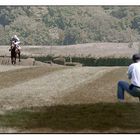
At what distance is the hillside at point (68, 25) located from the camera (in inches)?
706

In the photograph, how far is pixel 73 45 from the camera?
18.3 meters

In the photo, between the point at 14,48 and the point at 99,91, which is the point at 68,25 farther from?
the point at 99,91

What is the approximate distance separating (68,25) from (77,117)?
7.64ft

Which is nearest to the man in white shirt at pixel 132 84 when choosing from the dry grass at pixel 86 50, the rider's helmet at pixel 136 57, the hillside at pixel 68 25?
the rider's helmet at pixel 136 57

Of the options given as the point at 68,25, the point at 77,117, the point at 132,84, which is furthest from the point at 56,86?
→ the point at 132,84

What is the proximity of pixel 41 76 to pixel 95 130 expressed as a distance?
1932 millimetres

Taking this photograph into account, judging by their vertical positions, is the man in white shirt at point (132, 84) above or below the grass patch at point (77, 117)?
above

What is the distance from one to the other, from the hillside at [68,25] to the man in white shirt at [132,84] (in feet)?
3.05

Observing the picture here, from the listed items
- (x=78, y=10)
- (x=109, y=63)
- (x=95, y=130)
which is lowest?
(x=95, y=130)

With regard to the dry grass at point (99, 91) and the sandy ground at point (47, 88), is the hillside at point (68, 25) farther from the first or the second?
the dry grass at point (99, 91)

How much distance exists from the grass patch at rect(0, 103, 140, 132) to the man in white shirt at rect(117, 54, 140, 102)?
296 millimetres

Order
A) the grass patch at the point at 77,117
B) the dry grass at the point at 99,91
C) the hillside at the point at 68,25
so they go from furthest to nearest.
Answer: the hillside at the point at 68,25
the dry grass at the point at 99,91
the grass patch at the point at 77,117

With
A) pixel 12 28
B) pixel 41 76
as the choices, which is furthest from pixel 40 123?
pixel 12 28
